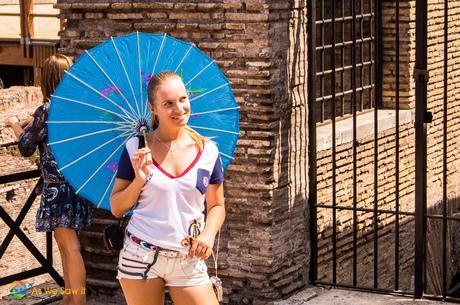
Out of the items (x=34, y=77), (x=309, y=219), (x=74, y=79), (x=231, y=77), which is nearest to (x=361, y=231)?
(x=309, y=219)

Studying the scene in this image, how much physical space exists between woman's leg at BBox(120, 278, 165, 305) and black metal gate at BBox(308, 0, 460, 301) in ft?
9.03

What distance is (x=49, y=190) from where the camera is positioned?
22.9 feet

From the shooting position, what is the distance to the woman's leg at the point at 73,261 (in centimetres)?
706

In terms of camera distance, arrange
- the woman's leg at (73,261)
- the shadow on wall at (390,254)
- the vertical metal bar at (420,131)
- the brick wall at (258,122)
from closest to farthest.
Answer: the woman's leg at (73,261)
the brick wall at (258,122)
the vertical metal bar at (420,131)
the shadow on wall at (390,254)

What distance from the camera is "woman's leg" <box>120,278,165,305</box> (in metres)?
5.11

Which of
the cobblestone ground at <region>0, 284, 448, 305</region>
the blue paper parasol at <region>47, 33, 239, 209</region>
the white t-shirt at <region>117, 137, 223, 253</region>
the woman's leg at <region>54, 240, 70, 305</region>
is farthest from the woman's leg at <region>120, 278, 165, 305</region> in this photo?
the cobblestone ground at <region>0, 284, 448, 305</region>

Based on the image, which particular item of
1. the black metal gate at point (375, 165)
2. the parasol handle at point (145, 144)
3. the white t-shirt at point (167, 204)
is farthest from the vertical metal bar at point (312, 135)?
the white t-shirt at point (167, 204)

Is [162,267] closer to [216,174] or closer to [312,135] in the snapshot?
[216,174]

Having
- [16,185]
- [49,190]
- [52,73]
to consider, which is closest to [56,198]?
[49,190]

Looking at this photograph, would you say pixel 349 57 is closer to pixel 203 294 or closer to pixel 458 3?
pixel 458 3

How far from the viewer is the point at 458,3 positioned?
11297 mm

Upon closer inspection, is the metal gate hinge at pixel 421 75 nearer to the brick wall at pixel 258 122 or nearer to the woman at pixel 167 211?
the brick wall at pixel 258 122

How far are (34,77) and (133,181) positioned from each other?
2103 cm

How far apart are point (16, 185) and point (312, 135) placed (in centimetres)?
1089
